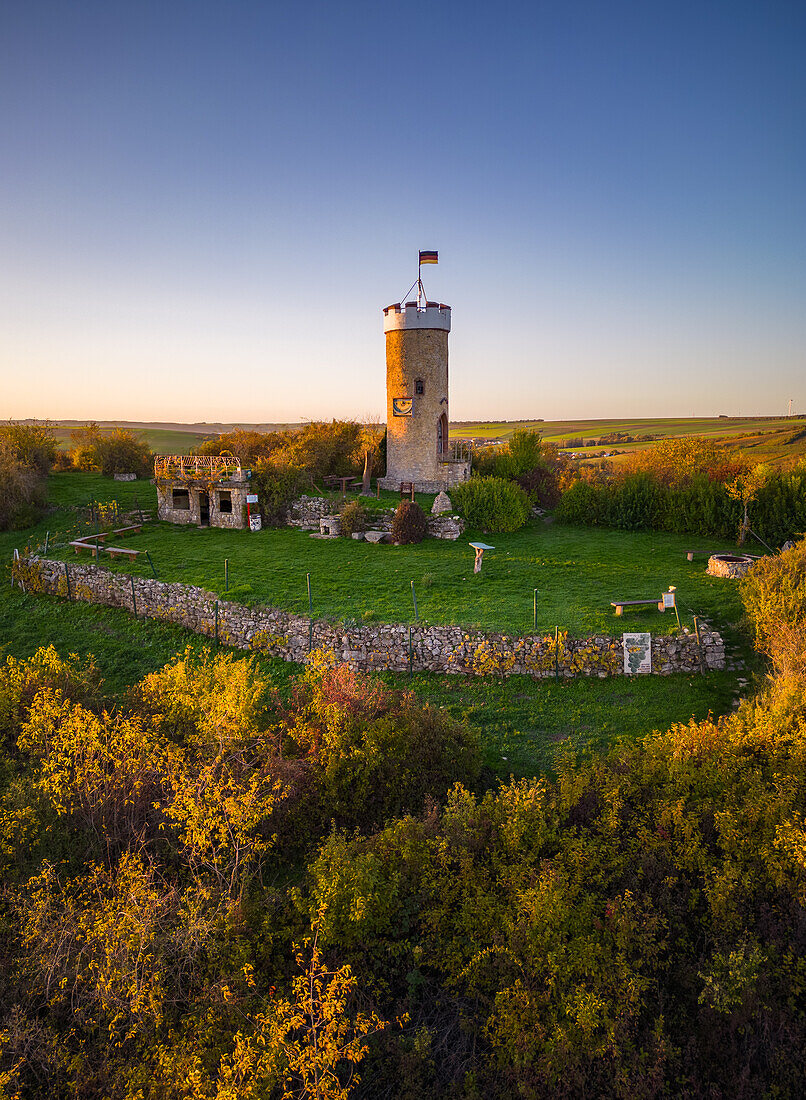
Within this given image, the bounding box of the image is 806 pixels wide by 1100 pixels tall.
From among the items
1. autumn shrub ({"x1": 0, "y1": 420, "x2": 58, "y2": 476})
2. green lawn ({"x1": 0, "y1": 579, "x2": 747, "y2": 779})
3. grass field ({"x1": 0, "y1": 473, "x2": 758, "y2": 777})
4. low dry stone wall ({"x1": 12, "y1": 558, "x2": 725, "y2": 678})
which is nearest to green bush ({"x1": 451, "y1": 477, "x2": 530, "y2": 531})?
grass field ({"x1": 0, "y1": 473, "x2": 758, "y2": 777})

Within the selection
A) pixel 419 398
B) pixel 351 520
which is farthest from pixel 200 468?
pixel 419 398

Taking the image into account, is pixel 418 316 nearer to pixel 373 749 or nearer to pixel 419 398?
pixel 419 398

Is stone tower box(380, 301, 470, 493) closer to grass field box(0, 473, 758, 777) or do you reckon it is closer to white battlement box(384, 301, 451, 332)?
white battlement box(384, 301, 451, 332)

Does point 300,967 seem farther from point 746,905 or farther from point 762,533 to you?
point 762,533

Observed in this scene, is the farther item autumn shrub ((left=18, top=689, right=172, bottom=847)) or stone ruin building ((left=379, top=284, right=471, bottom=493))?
stone ruin building ((left=379, top=284, right=471, bottom=493))

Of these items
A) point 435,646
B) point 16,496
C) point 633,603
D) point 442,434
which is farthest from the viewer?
point 442,434

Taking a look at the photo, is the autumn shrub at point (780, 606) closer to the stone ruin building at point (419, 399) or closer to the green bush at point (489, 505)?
the green bush at point (489, 505)
